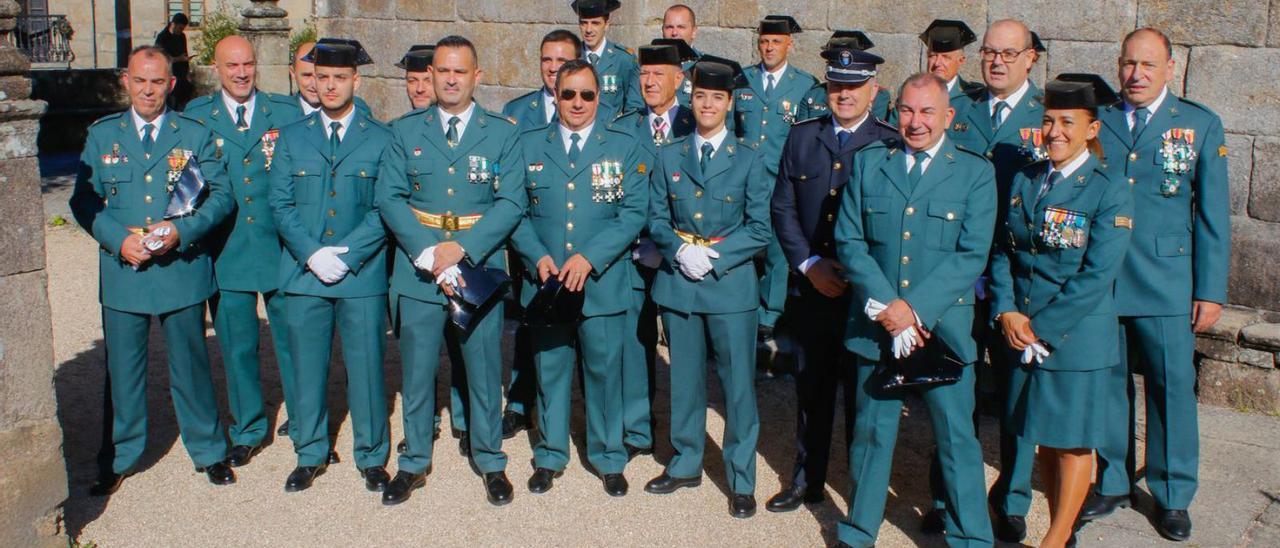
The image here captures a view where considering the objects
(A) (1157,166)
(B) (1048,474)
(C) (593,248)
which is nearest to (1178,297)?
(A) (1157,166)

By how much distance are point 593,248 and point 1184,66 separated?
338cm

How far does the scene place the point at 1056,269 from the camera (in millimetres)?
4695

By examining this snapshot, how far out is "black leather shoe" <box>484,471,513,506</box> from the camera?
5527 millimetres

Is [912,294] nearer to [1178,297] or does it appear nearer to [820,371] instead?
[820,371]

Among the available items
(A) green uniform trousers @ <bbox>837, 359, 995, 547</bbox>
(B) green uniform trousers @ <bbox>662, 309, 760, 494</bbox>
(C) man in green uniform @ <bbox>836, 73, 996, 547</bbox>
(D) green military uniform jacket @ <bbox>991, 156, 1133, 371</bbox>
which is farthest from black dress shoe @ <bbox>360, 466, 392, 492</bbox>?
(D) green military uniform jacket @ <bbox>991, 156, 1133, 371</bbox>

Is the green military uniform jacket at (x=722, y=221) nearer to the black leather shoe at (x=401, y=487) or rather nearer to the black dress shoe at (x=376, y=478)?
the black leather shoe at (x=401, y=487)

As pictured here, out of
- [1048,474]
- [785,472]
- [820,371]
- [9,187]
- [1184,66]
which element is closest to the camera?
[9,187]

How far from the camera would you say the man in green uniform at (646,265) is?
5746 millimetres

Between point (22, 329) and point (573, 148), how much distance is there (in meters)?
2.19

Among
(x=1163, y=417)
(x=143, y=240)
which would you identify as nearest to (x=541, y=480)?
(x=143, y=240)

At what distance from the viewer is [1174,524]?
511 cm

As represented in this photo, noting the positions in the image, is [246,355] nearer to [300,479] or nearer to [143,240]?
[300,479]

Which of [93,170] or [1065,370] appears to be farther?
[93,170]

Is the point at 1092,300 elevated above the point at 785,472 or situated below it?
above
